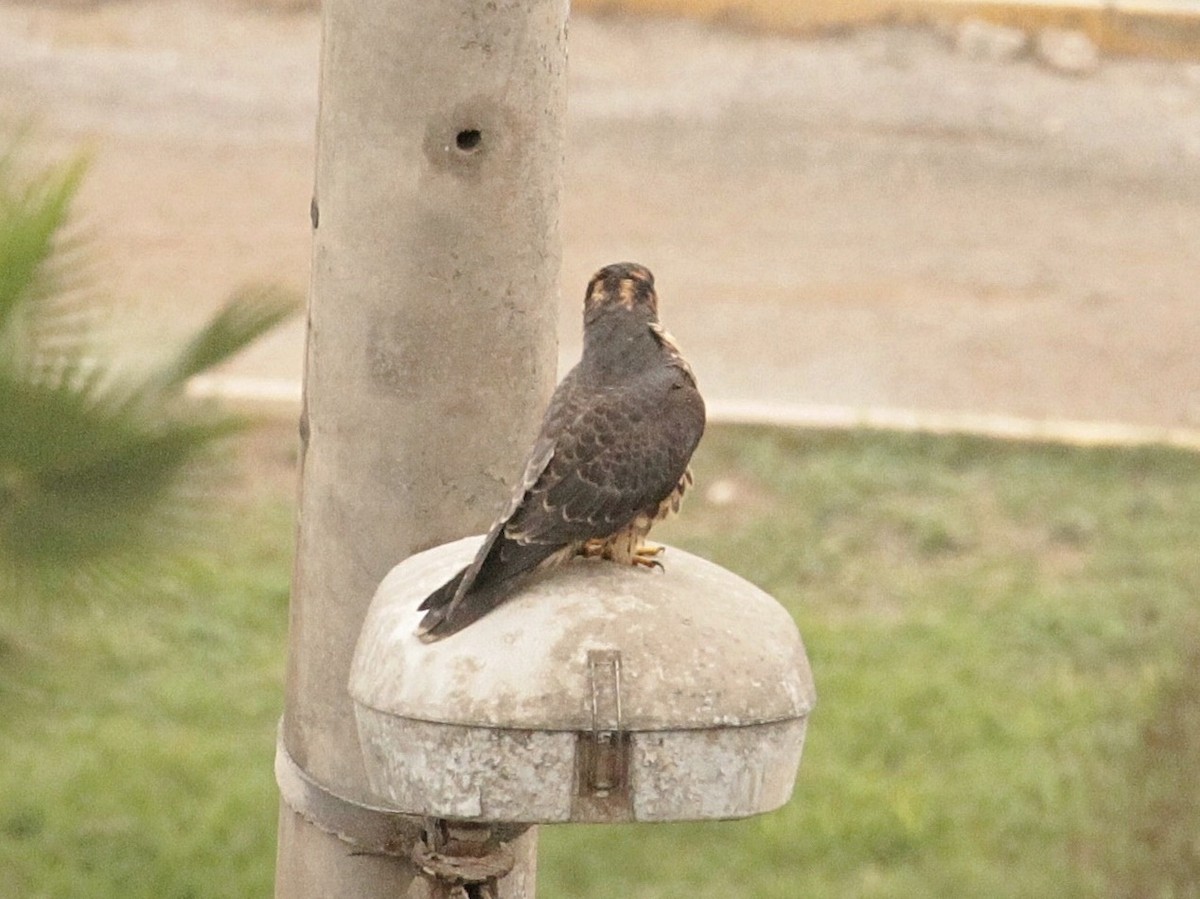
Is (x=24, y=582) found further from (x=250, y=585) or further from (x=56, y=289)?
(x=250, y=585)

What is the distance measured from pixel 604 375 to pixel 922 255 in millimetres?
6567

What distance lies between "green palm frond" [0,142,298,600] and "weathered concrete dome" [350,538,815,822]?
159 cm

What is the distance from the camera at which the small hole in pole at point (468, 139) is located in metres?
2.75

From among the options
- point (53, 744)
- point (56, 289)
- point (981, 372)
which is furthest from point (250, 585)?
point (981, 372)

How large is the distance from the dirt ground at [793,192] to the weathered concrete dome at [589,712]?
4.49 metres

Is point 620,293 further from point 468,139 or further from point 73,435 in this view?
point 73,435

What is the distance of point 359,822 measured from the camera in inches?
114

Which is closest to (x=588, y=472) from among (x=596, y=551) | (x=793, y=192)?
(x=596, y=551)

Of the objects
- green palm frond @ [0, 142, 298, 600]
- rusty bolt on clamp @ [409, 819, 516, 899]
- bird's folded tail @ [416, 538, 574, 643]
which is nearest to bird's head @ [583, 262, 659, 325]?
bird's folded tail @ [416, 538, 574, 643]

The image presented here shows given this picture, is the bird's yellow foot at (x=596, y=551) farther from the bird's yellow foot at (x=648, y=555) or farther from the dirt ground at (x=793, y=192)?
the dirt ground at (x=793, y=192)

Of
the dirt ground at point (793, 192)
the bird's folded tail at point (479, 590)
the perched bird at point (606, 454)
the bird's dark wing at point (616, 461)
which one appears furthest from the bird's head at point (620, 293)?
the dirt ground at point (793, 192)

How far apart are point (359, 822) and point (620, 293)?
801 mm

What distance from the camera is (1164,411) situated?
7.68m

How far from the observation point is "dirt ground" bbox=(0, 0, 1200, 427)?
8031mm
